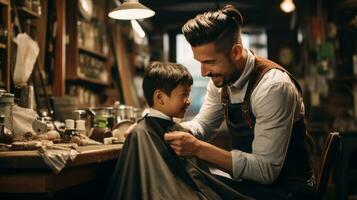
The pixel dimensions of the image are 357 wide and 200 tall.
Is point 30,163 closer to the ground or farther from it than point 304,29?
closer to the ground

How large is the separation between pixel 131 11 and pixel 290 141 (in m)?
1.97

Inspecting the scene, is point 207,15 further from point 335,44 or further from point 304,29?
point 304,29

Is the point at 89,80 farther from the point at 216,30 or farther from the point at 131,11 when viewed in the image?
the point at 216,30

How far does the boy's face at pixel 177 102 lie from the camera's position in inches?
97.0

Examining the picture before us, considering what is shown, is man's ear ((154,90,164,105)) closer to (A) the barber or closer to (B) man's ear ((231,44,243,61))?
(A) the barber

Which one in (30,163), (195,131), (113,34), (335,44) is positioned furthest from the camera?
(113,34)

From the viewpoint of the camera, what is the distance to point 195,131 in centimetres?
273

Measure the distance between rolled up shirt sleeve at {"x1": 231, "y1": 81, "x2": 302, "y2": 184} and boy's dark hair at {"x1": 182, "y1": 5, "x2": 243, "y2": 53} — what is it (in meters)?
0.31

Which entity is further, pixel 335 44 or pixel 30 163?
pixel 335 44

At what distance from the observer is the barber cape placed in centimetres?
202

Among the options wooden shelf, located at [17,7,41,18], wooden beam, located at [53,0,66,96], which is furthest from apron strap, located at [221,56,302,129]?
wooden beam, located at [53,0,66,96]

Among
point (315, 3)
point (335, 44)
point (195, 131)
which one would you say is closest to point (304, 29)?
point (315, 3)

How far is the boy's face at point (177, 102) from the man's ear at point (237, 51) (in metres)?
0.30

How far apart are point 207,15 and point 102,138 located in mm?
1024
